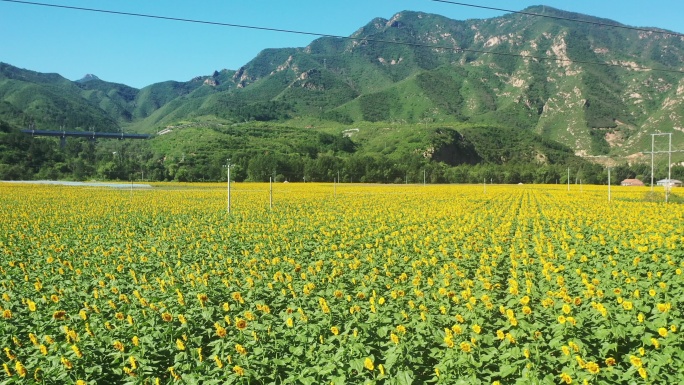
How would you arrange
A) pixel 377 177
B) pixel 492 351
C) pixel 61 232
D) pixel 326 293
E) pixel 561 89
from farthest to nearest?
pixel 561 89, pixel 377 177, pixel 61 232, pixel 326 293, pixel 492 351

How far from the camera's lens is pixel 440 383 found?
444cm

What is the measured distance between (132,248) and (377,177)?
9242 cm

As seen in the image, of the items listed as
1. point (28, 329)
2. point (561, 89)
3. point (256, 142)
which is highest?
point (561, 89)

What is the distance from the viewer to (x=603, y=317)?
6.01 m

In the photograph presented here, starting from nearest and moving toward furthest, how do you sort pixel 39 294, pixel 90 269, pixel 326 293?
pixel 326 293 < pixel 39 294 < pixel 90 269

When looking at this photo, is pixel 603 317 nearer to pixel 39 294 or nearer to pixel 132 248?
pixel 39 294

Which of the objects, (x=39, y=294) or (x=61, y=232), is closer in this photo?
(x=39, y=294)

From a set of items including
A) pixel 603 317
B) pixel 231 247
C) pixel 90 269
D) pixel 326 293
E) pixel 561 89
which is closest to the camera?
pixel 603 317

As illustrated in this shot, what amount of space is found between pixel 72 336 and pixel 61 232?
12998 mm

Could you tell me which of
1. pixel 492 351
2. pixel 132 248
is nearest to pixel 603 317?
pixel 492 351

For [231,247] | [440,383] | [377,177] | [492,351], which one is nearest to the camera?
[440,383]

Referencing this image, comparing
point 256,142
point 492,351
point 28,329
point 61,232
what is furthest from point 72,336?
point 256,142

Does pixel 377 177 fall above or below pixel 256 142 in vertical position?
below

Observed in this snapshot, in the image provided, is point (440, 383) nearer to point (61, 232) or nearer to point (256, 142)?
point (61, 232)
